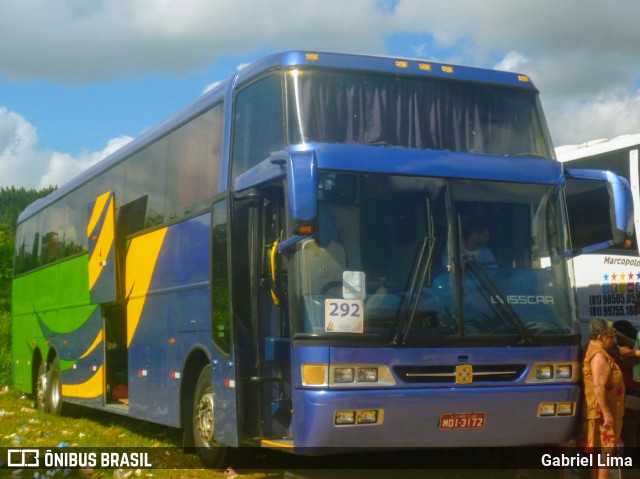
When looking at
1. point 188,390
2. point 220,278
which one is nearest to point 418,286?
point 220,278

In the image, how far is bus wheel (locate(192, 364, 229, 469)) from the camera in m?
10.7

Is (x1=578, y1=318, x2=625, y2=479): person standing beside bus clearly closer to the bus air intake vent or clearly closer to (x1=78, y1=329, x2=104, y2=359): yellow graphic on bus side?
the bus air intake vent

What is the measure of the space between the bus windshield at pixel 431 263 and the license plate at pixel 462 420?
2.30ft

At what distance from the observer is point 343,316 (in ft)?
27.9

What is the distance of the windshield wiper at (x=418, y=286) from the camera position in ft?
28.3

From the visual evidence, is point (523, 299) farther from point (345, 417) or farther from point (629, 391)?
point (629, 391)

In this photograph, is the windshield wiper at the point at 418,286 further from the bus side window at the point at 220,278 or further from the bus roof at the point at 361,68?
the bus side window at the point at 220,278

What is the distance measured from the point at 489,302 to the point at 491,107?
2.24 m

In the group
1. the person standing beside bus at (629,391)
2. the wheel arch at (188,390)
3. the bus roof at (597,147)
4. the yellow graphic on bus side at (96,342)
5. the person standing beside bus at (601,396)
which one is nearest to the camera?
the person standing beside bus at (601,396)

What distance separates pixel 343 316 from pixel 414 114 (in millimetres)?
2399

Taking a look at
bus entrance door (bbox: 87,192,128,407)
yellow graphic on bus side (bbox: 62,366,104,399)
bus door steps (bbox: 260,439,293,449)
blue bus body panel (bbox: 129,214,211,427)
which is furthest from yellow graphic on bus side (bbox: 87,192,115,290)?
bus door steps (bbox: 260,439,293,449)

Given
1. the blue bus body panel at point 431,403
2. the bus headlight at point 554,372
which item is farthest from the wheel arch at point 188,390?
the bus headlight at point 554,372

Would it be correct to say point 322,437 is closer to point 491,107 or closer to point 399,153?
point 399,153

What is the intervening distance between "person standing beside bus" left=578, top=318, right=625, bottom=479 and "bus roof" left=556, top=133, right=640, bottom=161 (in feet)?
12.3
